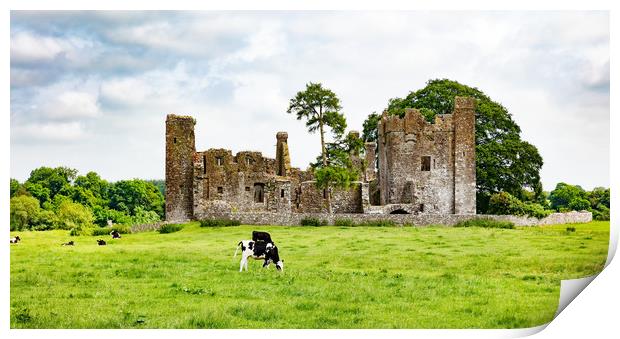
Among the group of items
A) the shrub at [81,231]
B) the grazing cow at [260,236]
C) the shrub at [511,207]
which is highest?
the shrub at [511,207]

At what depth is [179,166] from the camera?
48.7 m

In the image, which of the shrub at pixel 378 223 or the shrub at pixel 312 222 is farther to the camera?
the shrub at pixel 378 223

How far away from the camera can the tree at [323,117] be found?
44406 mm

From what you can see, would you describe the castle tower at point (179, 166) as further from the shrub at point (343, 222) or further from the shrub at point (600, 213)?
the shrub at point (600, 213)

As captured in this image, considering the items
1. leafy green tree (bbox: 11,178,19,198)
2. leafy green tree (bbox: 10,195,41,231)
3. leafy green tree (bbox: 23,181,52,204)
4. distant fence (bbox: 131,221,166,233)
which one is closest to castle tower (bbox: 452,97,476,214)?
distant fence (bbox: 131,221,166,233)

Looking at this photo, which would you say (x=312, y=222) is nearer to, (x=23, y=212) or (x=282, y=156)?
(x=282, y=156)

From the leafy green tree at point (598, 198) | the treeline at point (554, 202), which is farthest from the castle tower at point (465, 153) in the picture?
the leafy green tree at point (598, 198)

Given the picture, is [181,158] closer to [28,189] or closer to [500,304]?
[28,189]

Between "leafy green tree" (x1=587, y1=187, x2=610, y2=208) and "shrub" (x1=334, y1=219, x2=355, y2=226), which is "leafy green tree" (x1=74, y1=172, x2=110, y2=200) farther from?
"leafy green tree" (x1=587, y1=187, x2=610, y2=208)

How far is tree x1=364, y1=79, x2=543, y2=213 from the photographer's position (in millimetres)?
54438

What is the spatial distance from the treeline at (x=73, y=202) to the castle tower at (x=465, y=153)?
18.1m

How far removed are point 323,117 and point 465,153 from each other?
36.2ft

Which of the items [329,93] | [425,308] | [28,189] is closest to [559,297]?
[425,308]

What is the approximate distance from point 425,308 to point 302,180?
3088 centimetres
